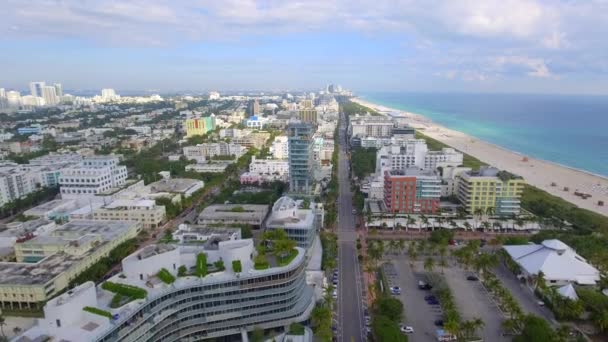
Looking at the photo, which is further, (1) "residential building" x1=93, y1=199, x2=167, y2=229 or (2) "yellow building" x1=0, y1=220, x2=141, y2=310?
(1) "residential building" x1=93, y1=199, x2=167, y2=229

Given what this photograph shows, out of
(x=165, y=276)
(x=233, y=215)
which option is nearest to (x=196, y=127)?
(x=233, y=215)

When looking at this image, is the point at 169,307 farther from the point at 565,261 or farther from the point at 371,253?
the point at 565,261

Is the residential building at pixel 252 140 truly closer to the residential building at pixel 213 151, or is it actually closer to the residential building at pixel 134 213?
the residential building at pixel 213 151

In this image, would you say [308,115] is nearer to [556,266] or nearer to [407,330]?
[556,266]

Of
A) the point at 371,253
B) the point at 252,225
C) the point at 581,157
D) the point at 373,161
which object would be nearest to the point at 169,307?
the point at 371,253

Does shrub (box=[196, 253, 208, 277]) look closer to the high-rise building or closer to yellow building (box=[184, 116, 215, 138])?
the high-rise building

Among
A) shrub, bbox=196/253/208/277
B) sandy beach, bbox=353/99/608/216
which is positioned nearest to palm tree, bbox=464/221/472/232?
sandy beach, bbox=353/99/608/216
